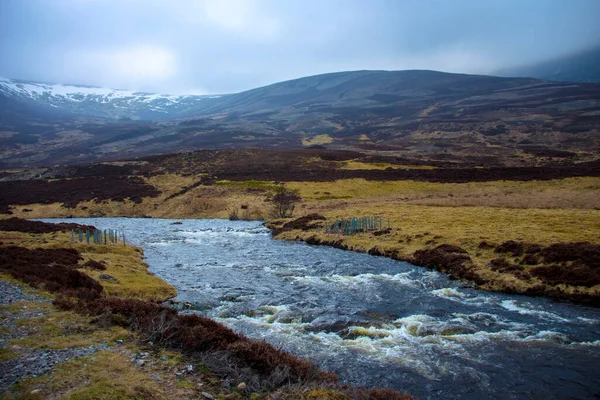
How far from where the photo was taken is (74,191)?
289ft

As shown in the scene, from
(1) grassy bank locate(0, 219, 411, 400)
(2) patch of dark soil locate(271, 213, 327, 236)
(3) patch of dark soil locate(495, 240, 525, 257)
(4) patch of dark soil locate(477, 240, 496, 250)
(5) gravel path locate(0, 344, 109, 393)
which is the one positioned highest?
(5) gravel path locate(0, 344, 109, 393)

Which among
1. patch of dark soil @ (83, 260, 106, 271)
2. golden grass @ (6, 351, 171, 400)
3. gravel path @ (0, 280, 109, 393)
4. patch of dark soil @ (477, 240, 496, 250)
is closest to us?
golden grass @ (6, 351, 171, 400)

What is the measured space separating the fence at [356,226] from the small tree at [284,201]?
57.7ft

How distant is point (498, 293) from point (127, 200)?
2917 inches

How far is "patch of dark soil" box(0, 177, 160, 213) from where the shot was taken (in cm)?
8281

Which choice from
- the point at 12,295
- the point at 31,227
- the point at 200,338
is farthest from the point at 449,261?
the point at 31,227

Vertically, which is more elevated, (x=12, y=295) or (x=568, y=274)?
(x=12, y=295)

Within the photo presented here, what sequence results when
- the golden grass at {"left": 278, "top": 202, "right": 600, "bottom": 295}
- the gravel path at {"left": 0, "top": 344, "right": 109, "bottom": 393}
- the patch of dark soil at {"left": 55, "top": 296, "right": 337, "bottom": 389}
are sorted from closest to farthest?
the gravel path at {"left": 0, "top": 344, "right": 109, "bottom": 393}
the patch of dark soil at {"left": 55, "top": 296, "right": 337, "bottom": 389}
the golden grass at {"left": 278, "top": 202, "right": 600, "bottom": 295}

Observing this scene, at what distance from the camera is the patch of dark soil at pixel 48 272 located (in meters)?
21.1

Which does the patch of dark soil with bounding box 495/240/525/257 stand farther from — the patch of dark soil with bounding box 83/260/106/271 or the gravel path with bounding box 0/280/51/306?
the gravel path with bounding box 0/280/51/306

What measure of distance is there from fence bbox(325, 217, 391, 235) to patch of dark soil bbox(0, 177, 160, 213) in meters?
47.9

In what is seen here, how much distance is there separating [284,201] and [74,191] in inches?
1934

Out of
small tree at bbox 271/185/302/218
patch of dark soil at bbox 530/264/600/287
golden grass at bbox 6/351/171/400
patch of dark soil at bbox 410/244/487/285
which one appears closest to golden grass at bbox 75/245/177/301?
golden grass at bbox 6/351/171/400

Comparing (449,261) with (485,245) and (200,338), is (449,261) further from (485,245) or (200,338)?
(200,338)
